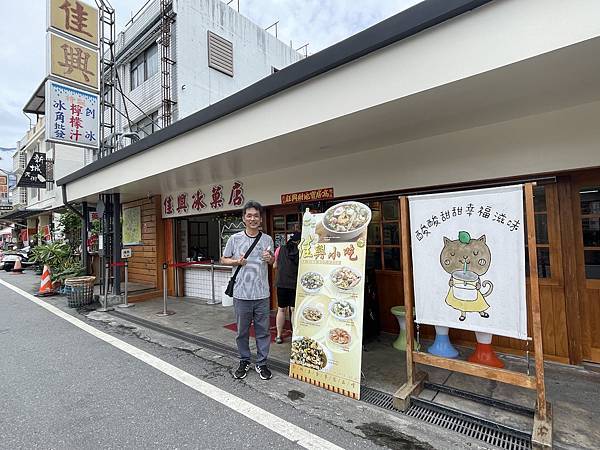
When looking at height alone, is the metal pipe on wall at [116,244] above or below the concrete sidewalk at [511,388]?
above

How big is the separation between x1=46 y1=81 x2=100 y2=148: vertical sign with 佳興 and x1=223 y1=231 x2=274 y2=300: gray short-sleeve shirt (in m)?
6.55

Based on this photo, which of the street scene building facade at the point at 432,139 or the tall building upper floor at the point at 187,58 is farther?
the tall building upper floor at the point at 187,58

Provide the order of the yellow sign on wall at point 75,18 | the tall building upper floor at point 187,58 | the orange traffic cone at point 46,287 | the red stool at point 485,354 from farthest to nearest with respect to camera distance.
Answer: the tall building upper floor at point 187,58
the orange traffic cone at point 46,287
the yellow sign on wall at point 75,18
the red stool at point 485,354

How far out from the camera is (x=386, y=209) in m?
4.86

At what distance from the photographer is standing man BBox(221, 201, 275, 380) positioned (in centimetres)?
340

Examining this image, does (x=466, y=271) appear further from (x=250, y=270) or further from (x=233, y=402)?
(x=233, y=402)

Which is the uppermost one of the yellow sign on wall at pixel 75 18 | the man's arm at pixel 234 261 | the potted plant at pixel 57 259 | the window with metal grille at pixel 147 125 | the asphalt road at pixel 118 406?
the yellow sign on wall at pixel 75 18

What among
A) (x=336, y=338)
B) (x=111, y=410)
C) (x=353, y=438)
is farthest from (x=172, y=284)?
(x=353, y=438)

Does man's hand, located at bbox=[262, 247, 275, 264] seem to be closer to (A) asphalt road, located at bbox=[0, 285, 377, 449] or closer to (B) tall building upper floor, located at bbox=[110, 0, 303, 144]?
(A) asphalt road, located at bbox=[0, 285, 377, 449]

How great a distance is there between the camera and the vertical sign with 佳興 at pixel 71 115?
24.1 feet

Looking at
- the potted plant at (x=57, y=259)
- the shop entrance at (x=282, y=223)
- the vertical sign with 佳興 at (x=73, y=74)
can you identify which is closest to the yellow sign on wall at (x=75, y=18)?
the vertical sign with 佳興 at (x=73, y=74)

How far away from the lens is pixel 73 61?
310 inches

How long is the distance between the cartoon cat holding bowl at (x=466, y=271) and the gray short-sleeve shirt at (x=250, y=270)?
1764mm

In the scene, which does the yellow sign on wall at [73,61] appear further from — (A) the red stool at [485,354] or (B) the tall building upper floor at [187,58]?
(A) the red stool at [485,354]
